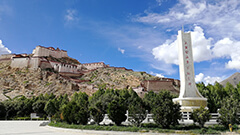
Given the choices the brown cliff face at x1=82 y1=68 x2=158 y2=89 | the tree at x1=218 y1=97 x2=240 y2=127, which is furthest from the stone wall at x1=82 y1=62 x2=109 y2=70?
the tree at x1=218 y1=97 x2=240 y2=127

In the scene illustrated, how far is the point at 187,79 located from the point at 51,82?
41473 mm

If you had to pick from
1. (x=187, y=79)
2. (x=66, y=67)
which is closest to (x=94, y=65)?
(x=66, y=67)

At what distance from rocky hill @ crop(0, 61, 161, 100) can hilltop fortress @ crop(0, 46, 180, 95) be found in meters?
0.91

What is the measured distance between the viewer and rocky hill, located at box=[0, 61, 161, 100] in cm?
4666

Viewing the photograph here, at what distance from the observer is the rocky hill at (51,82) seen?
46.7 m

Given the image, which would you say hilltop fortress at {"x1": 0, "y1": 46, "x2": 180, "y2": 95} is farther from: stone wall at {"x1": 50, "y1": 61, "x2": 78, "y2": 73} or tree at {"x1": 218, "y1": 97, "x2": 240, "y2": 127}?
tree at {"x1": 218, "y1": 97, "x2": 240, "y2": 127}

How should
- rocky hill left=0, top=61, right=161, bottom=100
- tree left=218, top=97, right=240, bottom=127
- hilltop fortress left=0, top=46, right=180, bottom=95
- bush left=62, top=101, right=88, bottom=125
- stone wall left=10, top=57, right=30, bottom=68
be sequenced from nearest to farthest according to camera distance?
tree left=218, top=97, right=240, bottom=127 < bush left=62, top=101, right=88, bottom=125 < rocky hill left=0, top=61, right=161, bottom=100 < hilltop fortress left=0, top=46, right=180, bottom=95 < stone wall left=10, top=57, right=30, bottom=68

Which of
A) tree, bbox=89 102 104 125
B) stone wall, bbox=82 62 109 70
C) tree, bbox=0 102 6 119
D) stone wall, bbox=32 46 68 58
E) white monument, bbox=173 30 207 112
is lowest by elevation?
tree, bbox=0 102 6 119

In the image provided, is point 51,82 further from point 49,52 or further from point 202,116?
point 202,116

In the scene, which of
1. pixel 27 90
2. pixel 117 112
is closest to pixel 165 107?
pixel 117 112

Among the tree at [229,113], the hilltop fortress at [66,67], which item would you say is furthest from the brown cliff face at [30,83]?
the tree at [229,113]

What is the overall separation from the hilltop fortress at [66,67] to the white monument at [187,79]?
25.6m

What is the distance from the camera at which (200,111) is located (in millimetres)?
11188

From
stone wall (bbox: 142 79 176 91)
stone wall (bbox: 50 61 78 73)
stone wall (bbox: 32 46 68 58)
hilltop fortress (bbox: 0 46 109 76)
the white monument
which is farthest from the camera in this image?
stone wall (bbox: 32 46 68 58)
